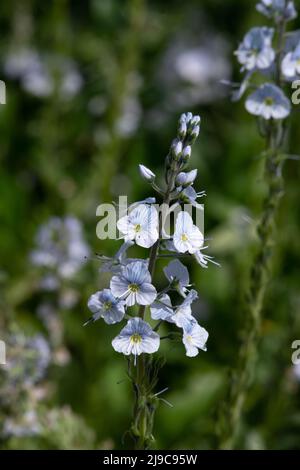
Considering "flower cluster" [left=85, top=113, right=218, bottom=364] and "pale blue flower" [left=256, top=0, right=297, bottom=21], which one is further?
"pale blue flower" [left=256, top=0, right=297, bottom=21]

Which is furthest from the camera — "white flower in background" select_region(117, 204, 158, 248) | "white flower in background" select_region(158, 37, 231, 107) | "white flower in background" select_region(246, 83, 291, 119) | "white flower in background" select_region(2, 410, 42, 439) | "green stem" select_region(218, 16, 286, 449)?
"white flower in background" select_region(158, 37, 231, 107)

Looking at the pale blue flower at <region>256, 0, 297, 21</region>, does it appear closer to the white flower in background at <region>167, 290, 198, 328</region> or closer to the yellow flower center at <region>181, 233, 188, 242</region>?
the yellow flower center at <region>181, 233, 188, 242</region>

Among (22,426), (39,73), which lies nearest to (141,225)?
(22,426)

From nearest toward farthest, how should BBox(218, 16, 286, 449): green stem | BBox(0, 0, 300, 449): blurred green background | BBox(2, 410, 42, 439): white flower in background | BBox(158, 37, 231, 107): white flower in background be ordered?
BBox(218, 16, 286, 449): green stem → BBox(2, 410, 42, 439): white flower in background → BBox(0, 0, 300, 449): blurred green background → BBox(158, 37, 231, 107): white flower in background

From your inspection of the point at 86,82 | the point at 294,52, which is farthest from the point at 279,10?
the point at 86,82

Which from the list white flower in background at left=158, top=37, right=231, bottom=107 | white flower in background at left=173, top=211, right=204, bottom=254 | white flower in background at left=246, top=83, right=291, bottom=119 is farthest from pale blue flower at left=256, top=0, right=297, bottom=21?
white flower in background at left=158, top=37, right=231, bottom=107

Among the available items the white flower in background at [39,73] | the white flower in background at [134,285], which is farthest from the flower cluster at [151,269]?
the white flower in background at [39,73]

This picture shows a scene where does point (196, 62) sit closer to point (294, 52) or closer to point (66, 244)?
point (66, 244)
